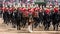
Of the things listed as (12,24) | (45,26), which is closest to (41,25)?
(45,26)

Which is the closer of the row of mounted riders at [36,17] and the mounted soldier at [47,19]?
the row of mounted riders at [36,17]

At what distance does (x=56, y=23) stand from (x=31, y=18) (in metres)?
1.57

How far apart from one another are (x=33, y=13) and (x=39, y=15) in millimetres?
673

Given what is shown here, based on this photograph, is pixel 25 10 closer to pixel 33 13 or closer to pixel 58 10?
pixel 33 13

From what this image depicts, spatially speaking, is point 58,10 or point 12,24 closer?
point 58,10

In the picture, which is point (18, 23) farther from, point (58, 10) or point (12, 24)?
point (58, 10)

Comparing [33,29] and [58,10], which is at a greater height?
[58,10]

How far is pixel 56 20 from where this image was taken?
1812 centimetres

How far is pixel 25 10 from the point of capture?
720 inches

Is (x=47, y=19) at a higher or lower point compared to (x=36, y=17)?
lower

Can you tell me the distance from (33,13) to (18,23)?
135 cm

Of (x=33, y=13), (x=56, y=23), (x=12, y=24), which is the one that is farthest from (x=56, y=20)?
(x=12, y=24)

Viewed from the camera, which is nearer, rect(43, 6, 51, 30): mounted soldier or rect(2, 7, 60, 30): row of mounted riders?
rect(2, 7, 60, 30): row of mounted riders

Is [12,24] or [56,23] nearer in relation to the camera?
[56,23]
